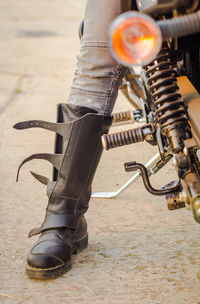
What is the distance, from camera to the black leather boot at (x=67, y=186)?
169 cm

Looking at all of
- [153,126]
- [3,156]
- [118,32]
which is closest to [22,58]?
[3,156]

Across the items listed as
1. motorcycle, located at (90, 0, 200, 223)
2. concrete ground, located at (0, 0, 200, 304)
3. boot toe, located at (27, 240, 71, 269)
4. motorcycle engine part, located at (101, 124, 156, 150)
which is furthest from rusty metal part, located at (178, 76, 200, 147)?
boot toe, located at (27, 240, 71, 269)

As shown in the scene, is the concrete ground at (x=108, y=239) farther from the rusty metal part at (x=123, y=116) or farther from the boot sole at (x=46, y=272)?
the rusty metal part at (x=123, y=116)

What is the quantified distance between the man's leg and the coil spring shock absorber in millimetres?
280

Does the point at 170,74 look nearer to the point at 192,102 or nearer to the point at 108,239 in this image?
the point at 192,102

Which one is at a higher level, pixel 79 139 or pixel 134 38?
pixel 134 38

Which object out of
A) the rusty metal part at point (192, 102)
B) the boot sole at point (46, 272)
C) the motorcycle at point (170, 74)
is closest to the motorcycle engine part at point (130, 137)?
the motorcycle at point (170, 74)

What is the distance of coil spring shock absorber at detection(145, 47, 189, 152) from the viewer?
136 cm

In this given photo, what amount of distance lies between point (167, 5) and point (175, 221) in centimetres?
105

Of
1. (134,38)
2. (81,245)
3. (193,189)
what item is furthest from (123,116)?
(134,38)

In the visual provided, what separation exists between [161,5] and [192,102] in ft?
0.91

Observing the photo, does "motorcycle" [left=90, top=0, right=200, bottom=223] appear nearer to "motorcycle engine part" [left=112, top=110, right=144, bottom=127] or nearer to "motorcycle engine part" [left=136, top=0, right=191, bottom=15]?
"motorcycle engine part" [left=136, top=0, right=191, bottom=15]

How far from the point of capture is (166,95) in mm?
1386

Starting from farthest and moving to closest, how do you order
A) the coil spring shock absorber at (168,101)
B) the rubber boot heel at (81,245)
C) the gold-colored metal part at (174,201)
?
the rubber boot heel at (81,245) → the gold-colored metal part at (174,201) → the coil spring shock absorber at (168,101)
